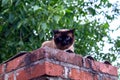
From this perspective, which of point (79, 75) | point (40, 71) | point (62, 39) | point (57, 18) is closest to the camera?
point (40, 71)

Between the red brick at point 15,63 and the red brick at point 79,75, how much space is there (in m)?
0.26

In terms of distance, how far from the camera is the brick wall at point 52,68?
146 centimetres

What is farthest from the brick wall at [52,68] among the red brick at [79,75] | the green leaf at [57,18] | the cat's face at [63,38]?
the cat's face at [63,38]

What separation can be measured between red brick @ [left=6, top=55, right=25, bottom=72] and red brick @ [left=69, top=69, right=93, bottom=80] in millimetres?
257

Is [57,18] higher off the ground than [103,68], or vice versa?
[57,18]

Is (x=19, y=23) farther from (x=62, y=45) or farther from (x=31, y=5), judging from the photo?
(x=62, y=45)

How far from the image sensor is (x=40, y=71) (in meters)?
1.45

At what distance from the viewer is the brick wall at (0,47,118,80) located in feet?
4.80

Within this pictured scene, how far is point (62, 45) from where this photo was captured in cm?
258

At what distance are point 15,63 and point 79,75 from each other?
1.11 feet

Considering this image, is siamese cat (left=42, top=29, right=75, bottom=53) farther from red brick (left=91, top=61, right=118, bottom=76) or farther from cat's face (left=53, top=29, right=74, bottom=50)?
red brick (left=91, top=61, right=118, bottom=76)

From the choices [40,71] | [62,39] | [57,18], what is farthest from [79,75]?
[62,39]

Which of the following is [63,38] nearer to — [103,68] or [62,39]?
[62,39]

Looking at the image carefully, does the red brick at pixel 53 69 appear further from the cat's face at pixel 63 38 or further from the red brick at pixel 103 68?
the cat's face at pixel 63 38
